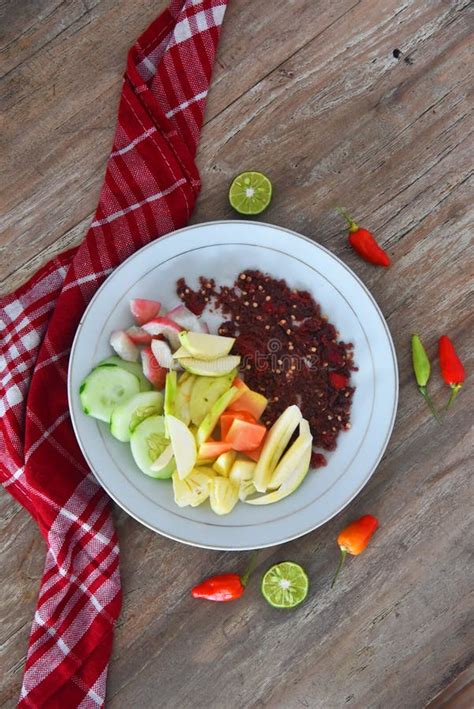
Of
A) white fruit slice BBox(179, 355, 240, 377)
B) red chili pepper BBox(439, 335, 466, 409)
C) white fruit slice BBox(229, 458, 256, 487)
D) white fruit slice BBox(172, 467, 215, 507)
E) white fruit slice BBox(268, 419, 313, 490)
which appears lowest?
red chili pepper BBox(439, 335, 466, 409)

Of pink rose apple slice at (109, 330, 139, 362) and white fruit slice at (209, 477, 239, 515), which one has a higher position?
pink rose apple slice at (109, 330, 139, 362)

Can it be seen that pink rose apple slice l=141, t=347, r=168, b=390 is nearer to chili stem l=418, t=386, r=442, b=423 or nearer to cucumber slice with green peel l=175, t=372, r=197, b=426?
cucumber slice with green peel l=175, t=372, r=197, b=426

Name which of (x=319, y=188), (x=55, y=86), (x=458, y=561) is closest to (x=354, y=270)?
(x=319, y=188)

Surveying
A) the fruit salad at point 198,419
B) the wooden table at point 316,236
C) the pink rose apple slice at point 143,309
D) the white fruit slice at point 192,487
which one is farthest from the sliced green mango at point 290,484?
the pink rose apple slice at point 143,309

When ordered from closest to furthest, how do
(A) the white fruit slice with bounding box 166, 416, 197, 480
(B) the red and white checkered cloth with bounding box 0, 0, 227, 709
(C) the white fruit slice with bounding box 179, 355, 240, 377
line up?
(A) the white fruit slice with bounding box 166, 416, 197, 480 < (C) the white fruit slice with bounding box 179, 355, 240, 377 < (B) the red and white checkered cloth with bounding box 0, 0, 227, 709

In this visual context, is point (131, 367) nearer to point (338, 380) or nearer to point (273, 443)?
point (273, 443)

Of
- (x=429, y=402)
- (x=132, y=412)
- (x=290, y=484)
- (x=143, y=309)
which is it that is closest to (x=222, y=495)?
(x=290, y=484)

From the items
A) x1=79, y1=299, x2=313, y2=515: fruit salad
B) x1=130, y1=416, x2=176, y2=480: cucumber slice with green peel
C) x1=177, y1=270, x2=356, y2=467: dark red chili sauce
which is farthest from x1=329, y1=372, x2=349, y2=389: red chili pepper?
x1=130, y1=416, x2=176, y2=480: cucumber slice with green peel
